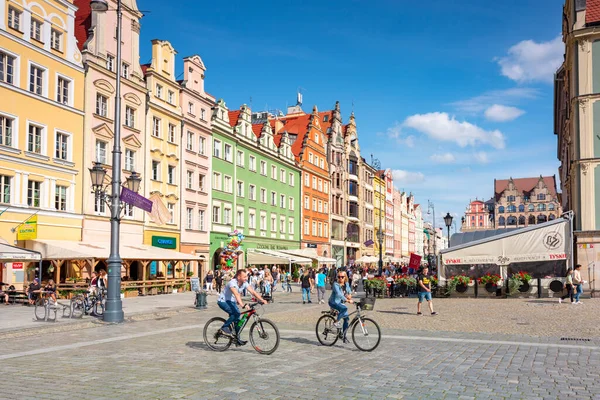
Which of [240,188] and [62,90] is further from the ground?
[62,90]

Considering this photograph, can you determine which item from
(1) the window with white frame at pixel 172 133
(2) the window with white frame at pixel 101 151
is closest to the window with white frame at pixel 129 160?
(2) the window with white frame at pixel 101 151

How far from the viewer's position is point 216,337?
1170 cm

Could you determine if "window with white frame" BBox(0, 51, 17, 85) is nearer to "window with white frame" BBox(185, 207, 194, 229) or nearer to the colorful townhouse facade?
the colorful townhouse facade

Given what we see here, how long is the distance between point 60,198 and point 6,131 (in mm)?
4420

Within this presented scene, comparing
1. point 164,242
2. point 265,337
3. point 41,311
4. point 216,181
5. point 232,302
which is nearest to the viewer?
point 265,337

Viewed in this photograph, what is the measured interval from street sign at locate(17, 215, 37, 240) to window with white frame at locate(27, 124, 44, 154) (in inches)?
142

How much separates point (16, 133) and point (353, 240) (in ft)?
171

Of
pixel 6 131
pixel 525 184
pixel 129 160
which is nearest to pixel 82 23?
pixel 129 160

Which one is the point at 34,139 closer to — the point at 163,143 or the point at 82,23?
the point at 82,23

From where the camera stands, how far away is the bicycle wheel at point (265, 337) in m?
11.2

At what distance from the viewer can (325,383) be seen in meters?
8.48

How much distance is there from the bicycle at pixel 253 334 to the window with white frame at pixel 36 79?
21.5m

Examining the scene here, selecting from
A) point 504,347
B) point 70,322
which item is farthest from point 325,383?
point 70,322

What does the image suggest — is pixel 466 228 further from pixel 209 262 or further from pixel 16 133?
pixel 16 133
